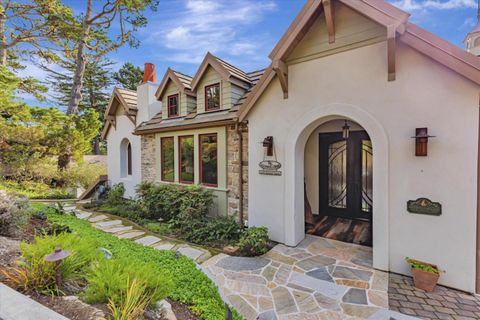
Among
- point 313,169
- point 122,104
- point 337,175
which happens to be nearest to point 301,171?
point 313,169

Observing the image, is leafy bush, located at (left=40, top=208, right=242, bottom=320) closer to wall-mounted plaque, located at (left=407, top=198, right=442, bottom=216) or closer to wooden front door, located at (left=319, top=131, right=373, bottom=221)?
wall-mounted plaque, located at (left=407, top=198, right=442, bottom=216)

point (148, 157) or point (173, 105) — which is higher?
point (173, 105)

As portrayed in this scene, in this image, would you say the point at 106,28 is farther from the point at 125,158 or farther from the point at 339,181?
the point at 339,181

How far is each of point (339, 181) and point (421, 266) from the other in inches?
142

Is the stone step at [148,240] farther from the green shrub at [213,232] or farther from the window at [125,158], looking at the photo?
the window at [125,158]

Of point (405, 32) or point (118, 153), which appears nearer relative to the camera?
point (405, 32)

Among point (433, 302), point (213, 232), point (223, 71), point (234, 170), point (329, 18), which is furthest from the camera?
point (223, 71)

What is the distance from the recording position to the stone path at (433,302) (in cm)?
334

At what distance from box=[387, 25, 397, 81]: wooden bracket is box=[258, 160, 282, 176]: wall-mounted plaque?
3135 mm

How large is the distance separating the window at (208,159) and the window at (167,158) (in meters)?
1.86

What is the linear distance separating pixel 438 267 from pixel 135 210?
9.58 meters

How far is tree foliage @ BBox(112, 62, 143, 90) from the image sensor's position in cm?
2945

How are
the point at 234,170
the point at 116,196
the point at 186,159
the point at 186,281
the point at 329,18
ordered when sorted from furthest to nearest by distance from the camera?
the point at 116,196
the point at 186,159
the point at 234,170
the point at 329,18
the point at 186,281

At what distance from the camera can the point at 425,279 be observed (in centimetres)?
391
